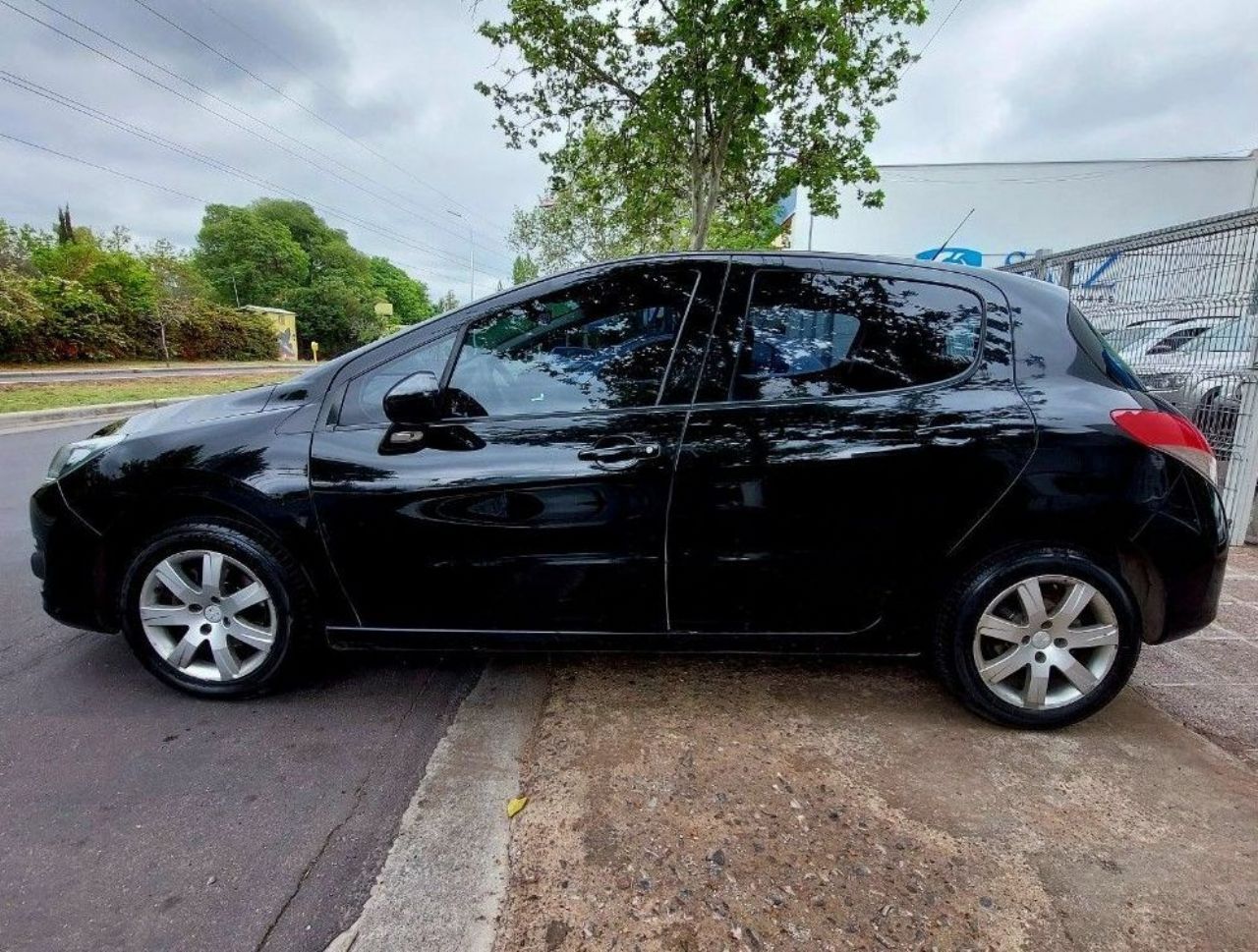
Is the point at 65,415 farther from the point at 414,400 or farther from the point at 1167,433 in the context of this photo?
the point at 1167,433

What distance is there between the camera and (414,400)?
2230 mm

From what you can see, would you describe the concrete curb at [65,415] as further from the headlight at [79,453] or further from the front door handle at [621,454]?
the front door handle at [621,454]

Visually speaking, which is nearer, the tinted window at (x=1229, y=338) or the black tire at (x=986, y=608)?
the black tire at (x=986, y=608)

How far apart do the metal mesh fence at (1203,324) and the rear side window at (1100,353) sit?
7.10 ft

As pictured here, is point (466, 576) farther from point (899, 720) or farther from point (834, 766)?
point (899, 720)

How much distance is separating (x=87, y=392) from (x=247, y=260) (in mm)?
52917

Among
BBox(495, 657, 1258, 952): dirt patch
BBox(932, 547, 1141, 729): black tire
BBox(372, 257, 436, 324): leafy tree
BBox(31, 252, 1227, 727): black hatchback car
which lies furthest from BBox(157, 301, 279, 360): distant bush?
BBox(372, 257, 436, 324): leafy tree

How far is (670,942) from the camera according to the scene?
1481 millimetres

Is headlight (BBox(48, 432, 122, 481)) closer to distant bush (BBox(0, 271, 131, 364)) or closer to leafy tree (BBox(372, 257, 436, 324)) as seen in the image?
distant bush (BBox(0, 271, 131, 364))

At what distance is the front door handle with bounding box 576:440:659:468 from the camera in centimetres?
220

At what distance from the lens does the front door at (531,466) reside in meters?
2.22

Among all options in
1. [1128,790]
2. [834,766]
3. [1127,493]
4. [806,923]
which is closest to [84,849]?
[806,923]

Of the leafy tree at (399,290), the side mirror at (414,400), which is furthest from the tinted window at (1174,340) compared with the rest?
the leafy tree at (399,290)

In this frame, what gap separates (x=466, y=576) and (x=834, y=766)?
1.39 metres
